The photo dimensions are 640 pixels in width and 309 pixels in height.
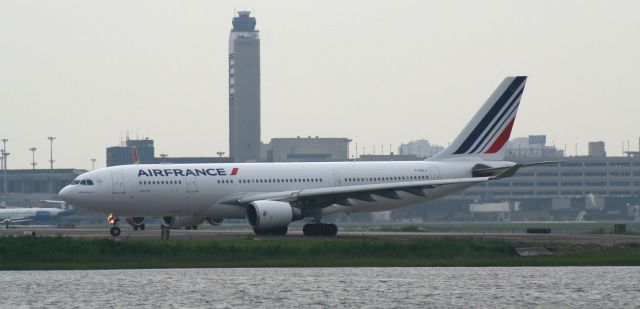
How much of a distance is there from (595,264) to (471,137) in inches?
1047

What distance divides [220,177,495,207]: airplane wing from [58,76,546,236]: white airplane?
6cm

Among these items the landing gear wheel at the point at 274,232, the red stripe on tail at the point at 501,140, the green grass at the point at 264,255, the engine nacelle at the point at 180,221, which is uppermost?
the red stripe on tail at the point at 501,140

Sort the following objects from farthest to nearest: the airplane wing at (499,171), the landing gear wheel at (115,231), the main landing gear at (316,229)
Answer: the airplane wing at (499,171)
the landing gear wheel at (115,231)
the main landing gear at (316,229)

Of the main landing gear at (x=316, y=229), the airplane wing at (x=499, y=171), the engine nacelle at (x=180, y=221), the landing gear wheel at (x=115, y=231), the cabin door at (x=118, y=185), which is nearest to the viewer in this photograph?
the cabin door at (x=118, y=185)

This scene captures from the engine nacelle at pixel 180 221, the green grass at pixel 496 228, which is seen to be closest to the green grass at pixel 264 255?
the engine nacelle at pixel 180 221

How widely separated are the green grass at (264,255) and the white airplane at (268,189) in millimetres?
11062

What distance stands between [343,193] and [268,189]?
204 inches

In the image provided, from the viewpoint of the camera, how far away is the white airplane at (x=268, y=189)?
75500 millimetres

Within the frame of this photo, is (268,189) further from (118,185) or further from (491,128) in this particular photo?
(491,128)

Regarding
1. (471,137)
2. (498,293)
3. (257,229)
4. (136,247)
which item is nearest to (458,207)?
(471,137)

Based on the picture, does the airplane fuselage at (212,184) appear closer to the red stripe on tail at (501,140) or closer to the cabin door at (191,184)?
the cabin door at (191,184)

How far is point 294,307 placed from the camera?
146 ft

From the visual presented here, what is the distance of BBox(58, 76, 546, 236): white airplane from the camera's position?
75500 millimetres

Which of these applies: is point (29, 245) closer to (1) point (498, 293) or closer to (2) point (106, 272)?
(2) point (106, 272)
